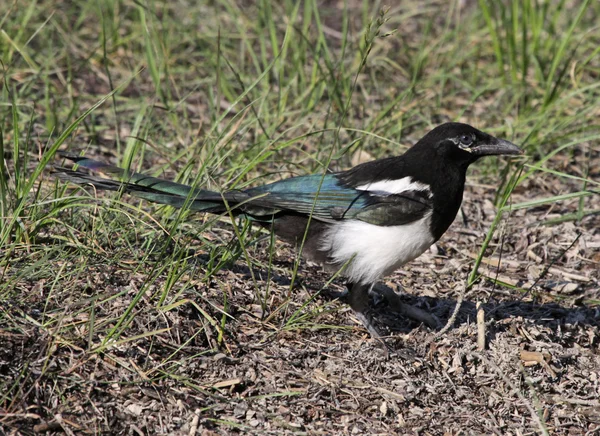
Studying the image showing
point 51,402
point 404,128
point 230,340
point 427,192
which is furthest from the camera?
point 404,128

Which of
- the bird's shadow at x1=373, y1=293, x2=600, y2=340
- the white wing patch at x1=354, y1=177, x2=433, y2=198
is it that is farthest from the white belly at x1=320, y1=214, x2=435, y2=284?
the bird's shadow at x1=373, y1=293, x2=600, y2=340

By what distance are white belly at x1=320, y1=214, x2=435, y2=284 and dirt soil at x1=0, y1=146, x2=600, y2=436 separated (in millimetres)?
251

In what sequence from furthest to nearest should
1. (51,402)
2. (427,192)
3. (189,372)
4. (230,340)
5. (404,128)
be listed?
(404,128), (427,192), (230,340), (189,372), (51,402)

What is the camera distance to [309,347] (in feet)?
11.5

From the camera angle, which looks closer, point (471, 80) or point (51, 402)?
point (51, 402)

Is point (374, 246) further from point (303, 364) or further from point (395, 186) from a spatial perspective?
point (303, 364)

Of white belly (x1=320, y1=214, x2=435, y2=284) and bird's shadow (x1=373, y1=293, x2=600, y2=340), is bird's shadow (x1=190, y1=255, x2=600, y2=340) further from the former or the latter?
white belly (x1=320, y1=214, x2=435, y2=284)

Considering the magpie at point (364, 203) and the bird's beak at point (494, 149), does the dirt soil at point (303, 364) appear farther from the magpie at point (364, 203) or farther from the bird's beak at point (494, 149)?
the bird's beak at point (494, 149)

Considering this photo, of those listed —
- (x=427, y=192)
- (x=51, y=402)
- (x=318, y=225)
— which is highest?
(x=427, y=192)

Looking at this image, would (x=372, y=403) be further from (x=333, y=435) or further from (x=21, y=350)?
(x=21, y=350)

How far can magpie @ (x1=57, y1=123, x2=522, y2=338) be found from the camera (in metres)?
3.70

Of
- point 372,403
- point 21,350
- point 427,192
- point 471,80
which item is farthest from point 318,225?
point 471,80

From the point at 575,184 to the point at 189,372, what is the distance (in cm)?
310

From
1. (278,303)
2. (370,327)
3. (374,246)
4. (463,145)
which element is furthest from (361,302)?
(463,145)
